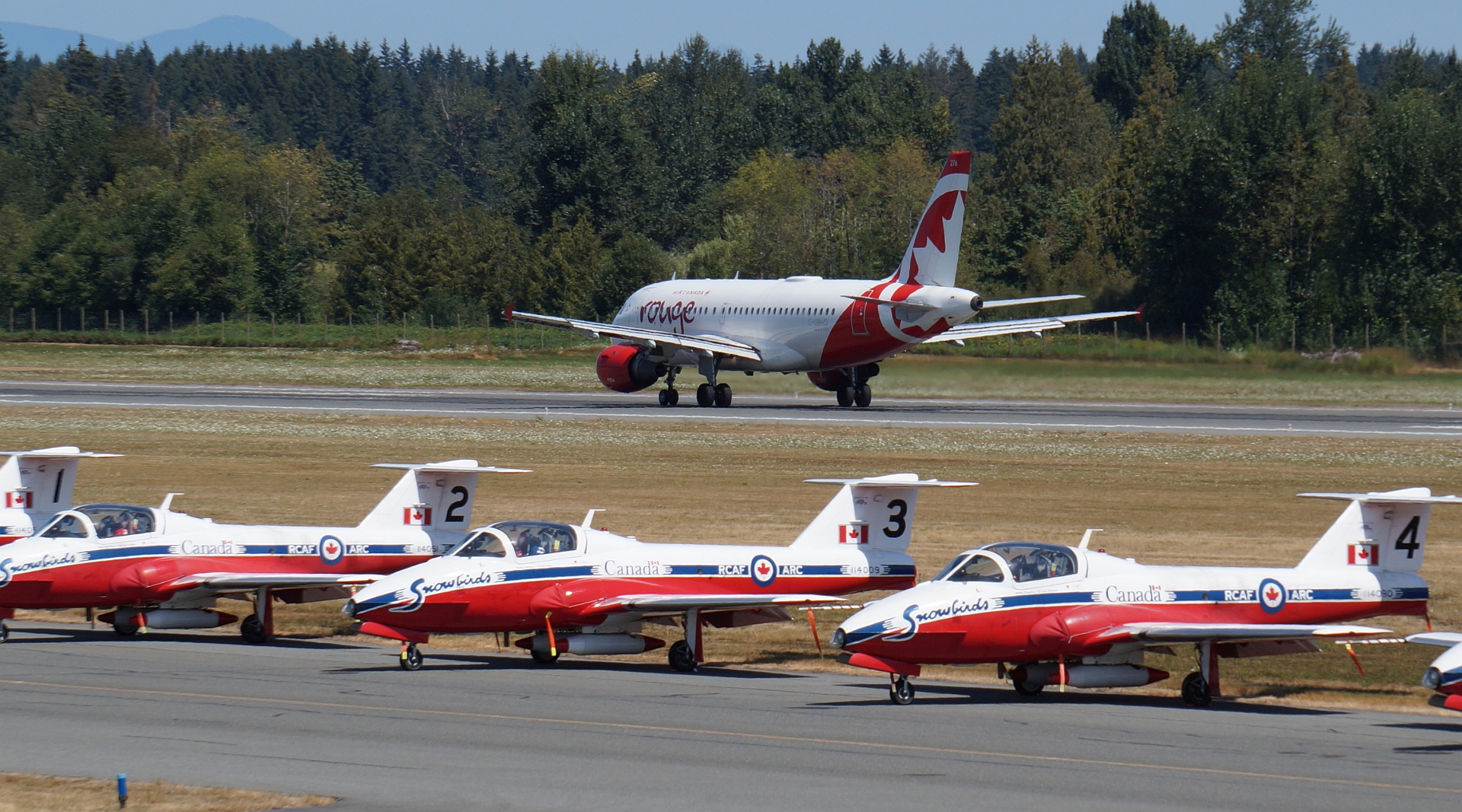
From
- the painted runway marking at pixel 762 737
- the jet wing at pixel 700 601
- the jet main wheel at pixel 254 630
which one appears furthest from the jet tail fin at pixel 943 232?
the painted runway marking at pixel 762 737

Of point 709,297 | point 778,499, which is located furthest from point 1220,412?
point 778,499

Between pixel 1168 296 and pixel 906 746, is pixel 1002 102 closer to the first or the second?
pixel 1168 296

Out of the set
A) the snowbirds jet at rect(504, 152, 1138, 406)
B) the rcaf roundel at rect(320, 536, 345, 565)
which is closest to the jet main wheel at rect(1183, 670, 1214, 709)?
the rcaf roundel at rect(320, 536, 345, 565)

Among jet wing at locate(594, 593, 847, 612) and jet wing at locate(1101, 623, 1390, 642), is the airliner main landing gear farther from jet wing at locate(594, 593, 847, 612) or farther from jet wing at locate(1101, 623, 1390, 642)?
jet wing at locate(1101, 623, 1390, 642)

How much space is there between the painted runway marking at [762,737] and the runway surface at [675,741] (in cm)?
4

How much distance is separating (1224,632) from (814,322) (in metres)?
40.1

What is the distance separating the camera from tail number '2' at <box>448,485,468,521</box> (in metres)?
24.5

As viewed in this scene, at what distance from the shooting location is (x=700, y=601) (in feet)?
66.4

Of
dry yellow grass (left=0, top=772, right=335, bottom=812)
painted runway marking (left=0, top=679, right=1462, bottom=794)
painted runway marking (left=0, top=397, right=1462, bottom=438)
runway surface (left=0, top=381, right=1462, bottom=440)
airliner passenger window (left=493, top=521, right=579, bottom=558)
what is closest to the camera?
dry yellow grass (left=0, top=772, right=335, bottom=812)

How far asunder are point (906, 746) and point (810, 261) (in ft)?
307

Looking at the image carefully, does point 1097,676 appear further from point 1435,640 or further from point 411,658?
point 411,658

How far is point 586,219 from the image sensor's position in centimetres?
12456

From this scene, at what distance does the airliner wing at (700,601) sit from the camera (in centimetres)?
1970

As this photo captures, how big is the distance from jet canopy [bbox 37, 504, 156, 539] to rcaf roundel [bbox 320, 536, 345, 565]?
233cm
